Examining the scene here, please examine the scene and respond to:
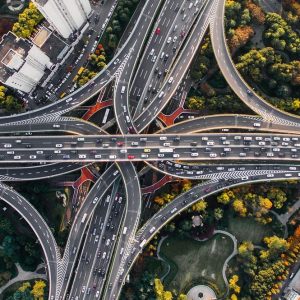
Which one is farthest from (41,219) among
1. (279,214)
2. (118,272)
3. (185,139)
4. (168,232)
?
(279,214)

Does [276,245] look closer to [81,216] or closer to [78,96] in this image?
[81,216]

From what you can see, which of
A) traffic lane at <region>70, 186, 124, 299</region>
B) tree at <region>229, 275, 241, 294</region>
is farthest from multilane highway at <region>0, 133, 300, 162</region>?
tree at <region>229, 275, 241, 294</region>

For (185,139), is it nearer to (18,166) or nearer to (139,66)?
(139,66)

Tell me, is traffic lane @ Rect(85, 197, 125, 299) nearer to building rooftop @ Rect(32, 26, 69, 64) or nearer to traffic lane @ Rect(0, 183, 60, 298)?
traffic lane @ Rect(0, 183, 60, 298)

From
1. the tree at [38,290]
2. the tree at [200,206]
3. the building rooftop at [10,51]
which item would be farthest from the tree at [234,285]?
the building rooftop at [10,51]

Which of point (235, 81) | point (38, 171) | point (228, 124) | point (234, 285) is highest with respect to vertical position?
point (235, 81)

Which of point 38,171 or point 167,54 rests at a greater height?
point 167,54

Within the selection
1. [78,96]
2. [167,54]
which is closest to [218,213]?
[167,54]
